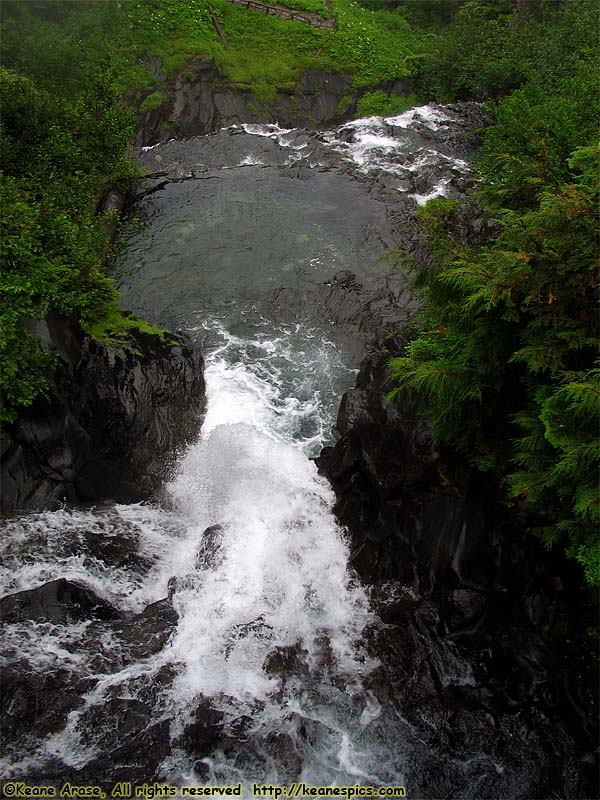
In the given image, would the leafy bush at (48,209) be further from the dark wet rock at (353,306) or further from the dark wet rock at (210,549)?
the dark wet rock at (353,306)

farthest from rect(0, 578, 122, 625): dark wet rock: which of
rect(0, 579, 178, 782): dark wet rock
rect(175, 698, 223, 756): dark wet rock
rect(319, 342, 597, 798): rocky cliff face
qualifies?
rect(319, 342, 597, 798): rocky cliff face

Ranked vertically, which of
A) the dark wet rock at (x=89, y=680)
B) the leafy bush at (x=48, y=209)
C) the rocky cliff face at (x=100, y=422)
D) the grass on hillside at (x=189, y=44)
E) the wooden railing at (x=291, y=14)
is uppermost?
the wooden railing at (x=291, y=14)

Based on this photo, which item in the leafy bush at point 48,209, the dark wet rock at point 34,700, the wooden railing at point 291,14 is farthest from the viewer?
the wooden railing at point 291,14

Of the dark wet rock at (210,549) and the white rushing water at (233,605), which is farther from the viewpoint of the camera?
the dark wet rock at (210,549)

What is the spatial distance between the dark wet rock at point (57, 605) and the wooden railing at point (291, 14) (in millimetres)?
43233

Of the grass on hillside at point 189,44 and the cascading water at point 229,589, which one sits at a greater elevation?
the grass on hillside at point 189,44

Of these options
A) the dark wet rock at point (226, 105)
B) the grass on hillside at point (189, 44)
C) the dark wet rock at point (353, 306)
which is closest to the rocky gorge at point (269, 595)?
the dark wet rock at point (353, 306)

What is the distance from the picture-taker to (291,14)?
3984cm

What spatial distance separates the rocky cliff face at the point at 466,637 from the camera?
27.9 feet

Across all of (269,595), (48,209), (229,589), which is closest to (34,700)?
(229,589)

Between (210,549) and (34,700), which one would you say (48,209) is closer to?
(210,549)

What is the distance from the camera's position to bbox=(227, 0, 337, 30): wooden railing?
39.1 m

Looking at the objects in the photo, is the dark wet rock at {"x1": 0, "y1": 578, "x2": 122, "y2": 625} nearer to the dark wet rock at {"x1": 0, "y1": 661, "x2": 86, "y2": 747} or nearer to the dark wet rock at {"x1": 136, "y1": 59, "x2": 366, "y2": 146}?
the dark wet rock at {"x1": 0, "y1": 661, "x2": 86, "y2": 747}

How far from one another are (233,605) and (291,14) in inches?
1757
